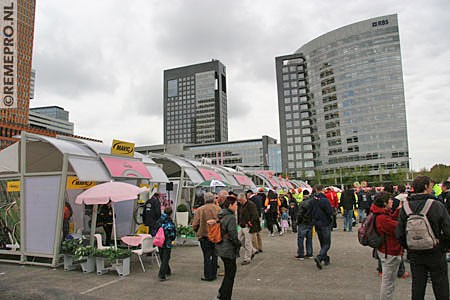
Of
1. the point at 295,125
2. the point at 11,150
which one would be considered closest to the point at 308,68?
the point at 295,125

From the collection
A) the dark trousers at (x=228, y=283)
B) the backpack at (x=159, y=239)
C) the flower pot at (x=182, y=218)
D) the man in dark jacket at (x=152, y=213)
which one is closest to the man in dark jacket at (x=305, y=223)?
the dark trousers at (x=228, y=283)

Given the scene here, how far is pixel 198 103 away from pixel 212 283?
6560 inches

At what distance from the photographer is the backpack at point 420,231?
3.67m

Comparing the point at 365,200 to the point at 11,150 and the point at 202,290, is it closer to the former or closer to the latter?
the point at 202,290

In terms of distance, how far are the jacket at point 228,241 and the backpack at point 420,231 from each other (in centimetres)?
244

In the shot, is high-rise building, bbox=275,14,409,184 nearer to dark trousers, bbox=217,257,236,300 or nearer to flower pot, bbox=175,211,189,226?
flower pot, bbox=175,211,189,226

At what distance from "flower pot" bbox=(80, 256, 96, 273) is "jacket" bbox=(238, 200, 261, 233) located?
3623 millimetres

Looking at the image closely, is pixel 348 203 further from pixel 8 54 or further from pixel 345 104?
pixel 345 104

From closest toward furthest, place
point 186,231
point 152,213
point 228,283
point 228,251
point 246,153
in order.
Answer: point 228,283, point 228,251, point 152,213, point 186,231, point 246,153

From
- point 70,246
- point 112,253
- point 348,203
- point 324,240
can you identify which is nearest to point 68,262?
point 70,246

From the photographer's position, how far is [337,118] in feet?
304

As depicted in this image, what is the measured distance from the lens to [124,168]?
9.91 meters

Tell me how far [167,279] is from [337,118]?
92317 millimetres

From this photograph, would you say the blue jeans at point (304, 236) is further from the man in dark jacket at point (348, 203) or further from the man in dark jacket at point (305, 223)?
the man in dark jacket at point (348, 203)
